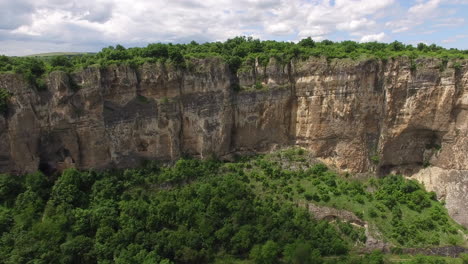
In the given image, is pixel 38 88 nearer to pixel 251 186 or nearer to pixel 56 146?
pixel 56 146

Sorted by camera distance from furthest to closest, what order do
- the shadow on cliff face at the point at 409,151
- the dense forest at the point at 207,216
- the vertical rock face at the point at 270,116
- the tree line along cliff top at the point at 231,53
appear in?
the shadow on cliff face at the point at 409,151
the vertical rock face at the point at 270,116
the tree line along cliff top at the point at 231,53
the dense forest at the point at 207,216

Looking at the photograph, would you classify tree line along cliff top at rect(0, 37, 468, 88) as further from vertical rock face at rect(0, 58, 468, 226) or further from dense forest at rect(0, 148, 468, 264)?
dense forest at rect(0, 148, 468, 264)

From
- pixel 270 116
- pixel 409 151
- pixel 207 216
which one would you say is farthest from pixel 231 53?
pixel 409 151

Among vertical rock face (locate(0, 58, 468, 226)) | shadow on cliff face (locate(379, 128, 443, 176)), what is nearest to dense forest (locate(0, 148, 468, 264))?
vertical rock face (locate(0, 58, 468, 226))

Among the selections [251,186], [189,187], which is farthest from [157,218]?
[251,186]

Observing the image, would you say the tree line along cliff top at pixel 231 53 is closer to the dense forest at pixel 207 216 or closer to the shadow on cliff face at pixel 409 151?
the shadow on cliff face at pixel 409 151

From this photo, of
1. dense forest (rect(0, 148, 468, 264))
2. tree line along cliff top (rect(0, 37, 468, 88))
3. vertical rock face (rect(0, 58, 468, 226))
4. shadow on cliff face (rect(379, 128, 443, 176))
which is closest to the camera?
dense forest (rect(0, 148, 468, 264))

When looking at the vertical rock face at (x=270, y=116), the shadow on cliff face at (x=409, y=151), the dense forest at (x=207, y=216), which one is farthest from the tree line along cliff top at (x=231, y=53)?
the dense forest at (x=207, y=216)
